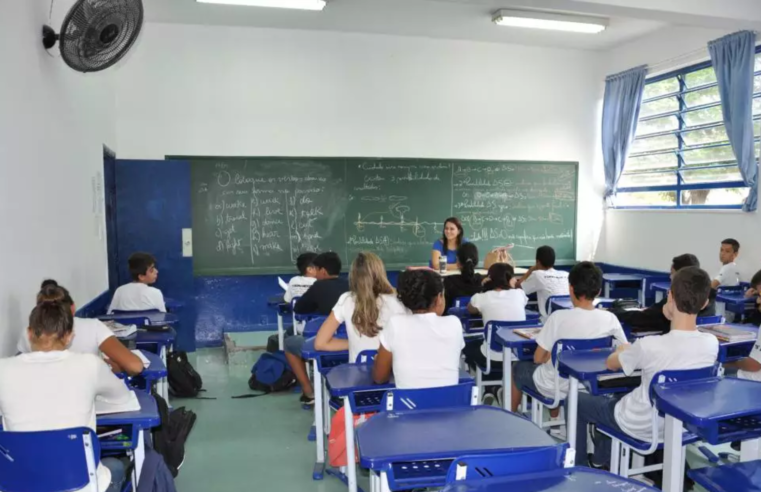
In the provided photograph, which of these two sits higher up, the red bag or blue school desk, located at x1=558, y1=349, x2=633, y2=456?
blue school desk, located at x1=558, y1=349, x2=633, y2=456

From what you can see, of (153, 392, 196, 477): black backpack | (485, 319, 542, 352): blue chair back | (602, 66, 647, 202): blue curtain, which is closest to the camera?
(153, 392, 196, 477): black backpack

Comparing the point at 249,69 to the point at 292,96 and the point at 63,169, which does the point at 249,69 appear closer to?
the point at 292,96

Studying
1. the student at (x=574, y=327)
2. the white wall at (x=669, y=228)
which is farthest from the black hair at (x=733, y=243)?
the student at (x=574, y=327)

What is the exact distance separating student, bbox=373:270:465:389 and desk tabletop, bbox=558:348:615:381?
1.70ft

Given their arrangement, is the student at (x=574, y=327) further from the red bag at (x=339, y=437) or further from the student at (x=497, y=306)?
the red bag at (x=339, y=437)

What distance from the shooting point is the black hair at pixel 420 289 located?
101 inches

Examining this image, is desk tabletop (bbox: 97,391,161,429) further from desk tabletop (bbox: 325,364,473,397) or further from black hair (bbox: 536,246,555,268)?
black hair (bbox: 536,246,555,268)

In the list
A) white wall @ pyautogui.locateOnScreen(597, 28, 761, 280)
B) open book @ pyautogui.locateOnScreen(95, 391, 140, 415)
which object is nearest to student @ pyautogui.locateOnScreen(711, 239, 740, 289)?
white wall @ pyautogui.locateOnScreen(597, 28, 761, 280)

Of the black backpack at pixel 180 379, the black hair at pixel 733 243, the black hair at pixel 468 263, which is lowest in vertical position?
the black backpack at pixel 180 379

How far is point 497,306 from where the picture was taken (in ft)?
13.0

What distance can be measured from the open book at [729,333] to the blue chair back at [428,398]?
1.81 m

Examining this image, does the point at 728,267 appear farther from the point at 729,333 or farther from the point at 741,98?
the point at 729,333

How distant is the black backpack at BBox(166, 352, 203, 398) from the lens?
464 centimetres

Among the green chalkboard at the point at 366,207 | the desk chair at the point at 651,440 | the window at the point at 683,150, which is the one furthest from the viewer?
the green chalkboard at the point at 366,207
